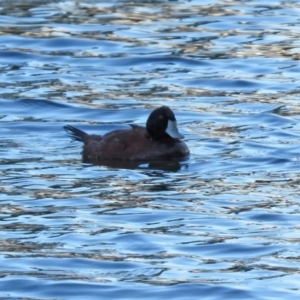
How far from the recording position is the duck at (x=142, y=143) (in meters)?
12.4

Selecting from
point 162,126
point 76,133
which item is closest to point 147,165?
point 162,126

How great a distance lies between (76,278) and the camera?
8.48 m

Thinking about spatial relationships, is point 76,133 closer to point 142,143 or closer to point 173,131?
point 142,143

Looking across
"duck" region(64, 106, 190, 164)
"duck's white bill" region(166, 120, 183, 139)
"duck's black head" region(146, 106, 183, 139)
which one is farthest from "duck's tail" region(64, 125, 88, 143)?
"duck's white bill" region(166, 120, 183, 139)

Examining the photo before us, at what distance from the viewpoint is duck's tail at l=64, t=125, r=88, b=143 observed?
1279 cm

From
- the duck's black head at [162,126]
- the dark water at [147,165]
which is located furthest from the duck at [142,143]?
the dark water at [147,165]

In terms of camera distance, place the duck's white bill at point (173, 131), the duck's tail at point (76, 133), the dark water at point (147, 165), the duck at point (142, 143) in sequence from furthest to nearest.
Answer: the duck's tail at point (76, 133) < the duck's white bill at point (173, 131) < the duck at point (142, 143) < the dark water at point (147, 165)

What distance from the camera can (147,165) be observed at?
1231 cm

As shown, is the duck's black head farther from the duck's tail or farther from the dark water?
the duck's tail

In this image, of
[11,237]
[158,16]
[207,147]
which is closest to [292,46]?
[158,16]

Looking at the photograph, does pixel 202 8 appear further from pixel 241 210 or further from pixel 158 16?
pixel 241 210

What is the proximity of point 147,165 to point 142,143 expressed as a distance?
0.32 m

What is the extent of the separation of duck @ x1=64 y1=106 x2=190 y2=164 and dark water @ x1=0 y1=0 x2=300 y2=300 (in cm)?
19

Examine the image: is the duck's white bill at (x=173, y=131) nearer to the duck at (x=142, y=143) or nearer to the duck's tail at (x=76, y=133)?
the duck at (x=142, y=143)
